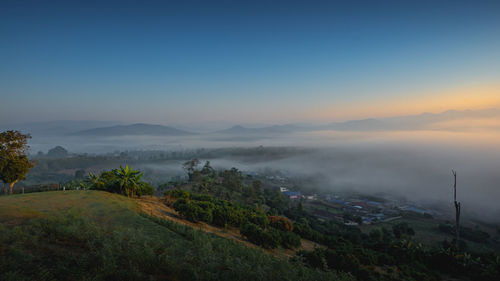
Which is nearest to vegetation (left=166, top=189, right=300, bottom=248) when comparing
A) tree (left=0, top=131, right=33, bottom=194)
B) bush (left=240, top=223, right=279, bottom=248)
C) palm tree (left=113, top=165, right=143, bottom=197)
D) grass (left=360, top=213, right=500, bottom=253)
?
bush (left=240, top=223, right=279, bottom=248)

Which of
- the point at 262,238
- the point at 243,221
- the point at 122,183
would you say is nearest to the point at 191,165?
the point at 122,183

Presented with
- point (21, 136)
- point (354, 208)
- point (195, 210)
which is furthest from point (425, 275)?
point (354, 208)

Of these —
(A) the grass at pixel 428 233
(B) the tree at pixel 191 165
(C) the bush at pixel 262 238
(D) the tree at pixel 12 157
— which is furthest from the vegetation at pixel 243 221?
(B) the tree at pixel 191 165

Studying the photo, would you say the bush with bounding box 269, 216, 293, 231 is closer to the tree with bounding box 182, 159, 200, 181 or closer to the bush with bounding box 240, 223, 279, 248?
the bush with bounding box 240, 223, 279, 248

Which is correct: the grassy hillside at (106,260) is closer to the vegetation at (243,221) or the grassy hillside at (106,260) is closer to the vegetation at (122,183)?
the vegetation at (243,221)

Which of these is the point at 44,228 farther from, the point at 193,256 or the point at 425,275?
the point at 425,275

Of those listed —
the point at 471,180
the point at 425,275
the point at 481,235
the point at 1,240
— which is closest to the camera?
the point at 1,240
